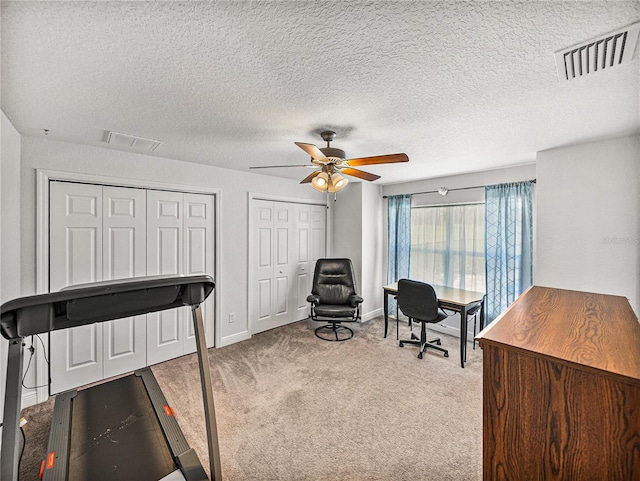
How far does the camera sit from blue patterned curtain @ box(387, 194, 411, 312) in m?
4.50

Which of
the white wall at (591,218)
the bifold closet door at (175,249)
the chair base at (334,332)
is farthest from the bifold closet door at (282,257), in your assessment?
the white wall at (591,218)

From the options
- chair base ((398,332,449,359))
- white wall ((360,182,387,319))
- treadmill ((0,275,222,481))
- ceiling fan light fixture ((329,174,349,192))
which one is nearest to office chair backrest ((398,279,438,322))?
chair base ((398,332,449,359))

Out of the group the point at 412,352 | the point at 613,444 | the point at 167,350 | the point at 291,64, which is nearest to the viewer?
Result: the point at 613,444

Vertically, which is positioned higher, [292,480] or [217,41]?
[217,41]

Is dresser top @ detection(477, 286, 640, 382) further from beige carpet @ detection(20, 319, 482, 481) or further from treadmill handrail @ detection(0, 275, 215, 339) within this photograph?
treadmill handrail @ detection(0, 275, 215, 339)

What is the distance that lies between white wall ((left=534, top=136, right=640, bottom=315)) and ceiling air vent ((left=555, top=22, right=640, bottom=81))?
1.51 metres

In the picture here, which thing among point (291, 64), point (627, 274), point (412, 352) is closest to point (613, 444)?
point (291, 64)

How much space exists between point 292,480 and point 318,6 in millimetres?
2439

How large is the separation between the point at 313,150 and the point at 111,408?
240 cm

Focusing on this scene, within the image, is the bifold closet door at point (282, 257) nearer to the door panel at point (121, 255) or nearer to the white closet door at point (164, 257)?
the door panel at point (121, 255)

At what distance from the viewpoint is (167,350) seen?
10.6 feet

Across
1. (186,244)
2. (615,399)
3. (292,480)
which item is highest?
(186,244)

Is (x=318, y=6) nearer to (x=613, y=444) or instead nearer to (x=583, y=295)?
(x=613, y=444)

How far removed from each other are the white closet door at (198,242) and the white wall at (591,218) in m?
3.68
